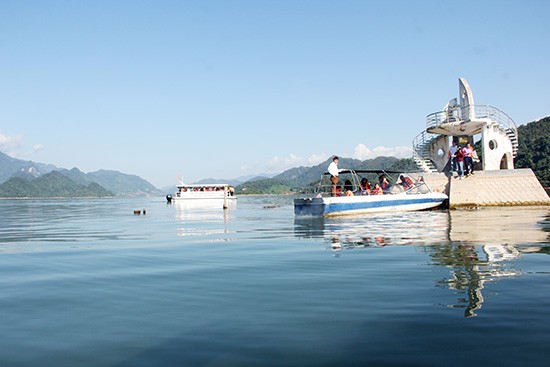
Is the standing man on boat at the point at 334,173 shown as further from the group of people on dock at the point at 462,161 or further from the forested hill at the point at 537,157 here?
the forested hill at the point at 537,157

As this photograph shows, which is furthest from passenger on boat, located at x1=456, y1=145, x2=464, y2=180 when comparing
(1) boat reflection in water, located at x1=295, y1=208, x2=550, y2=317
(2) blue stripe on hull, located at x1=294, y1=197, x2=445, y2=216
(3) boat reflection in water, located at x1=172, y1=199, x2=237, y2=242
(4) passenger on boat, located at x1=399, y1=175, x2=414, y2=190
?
(1) boat reflection in water, located at x1=295, y1=208, x2=550, y2=317

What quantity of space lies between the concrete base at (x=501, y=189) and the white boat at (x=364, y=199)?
11.1 feet

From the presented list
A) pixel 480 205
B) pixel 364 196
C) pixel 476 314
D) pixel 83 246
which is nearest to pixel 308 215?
pixel 364 196

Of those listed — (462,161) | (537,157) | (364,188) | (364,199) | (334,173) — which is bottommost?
(364,199)

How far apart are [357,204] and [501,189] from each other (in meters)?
13.7

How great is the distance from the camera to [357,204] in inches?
872

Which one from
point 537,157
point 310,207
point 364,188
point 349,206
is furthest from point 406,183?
point 537,157

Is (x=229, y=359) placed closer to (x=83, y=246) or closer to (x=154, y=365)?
(x=154, y=365)

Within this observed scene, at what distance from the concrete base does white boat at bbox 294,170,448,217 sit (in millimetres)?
3398

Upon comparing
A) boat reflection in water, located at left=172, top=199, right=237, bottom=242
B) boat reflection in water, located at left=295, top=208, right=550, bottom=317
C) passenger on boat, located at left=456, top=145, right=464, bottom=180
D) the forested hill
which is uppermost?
the forested hill

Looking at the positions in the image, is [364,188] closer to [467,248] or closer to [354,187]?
[354,187]

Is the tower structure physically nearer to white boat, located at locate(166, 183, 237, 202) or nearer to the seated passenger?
the seated passenger

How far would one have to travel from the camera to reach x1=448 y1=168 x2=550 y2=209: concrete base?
1179 inches

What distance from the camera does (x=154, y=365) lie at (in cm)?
337
